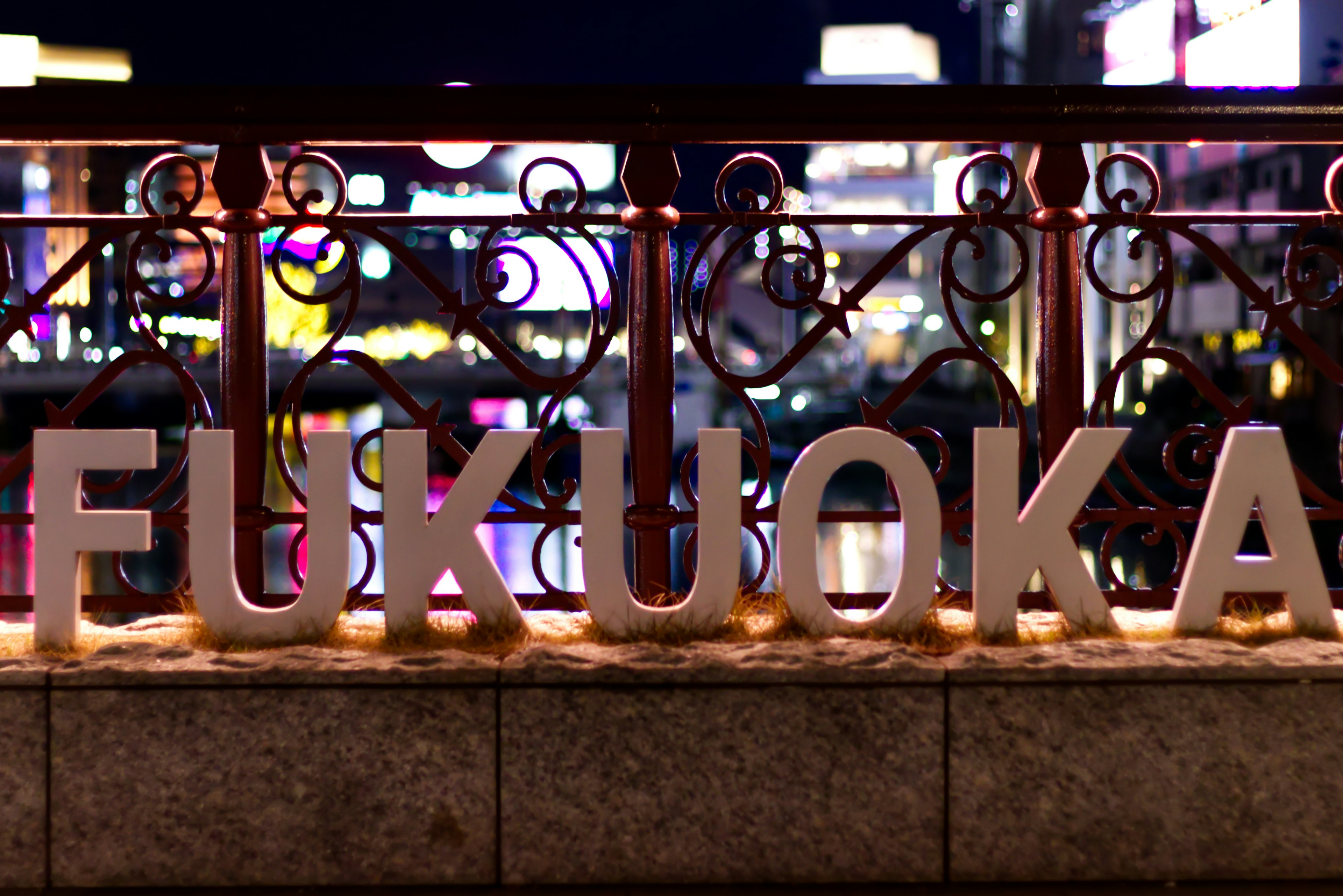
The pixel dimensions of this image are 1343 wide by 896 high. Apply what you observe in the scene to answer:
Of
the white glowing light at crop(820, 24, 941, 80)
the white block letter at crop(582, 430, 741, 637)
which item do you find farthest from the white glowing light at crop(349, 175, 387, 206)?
the white glowing light at crop(820, 24, 941, 80)

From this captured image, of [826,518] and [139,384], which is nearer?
[826,518]

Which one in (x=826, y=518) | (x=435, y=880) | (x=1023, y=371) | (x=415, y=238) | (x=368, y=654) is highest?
(x=415, y=238)

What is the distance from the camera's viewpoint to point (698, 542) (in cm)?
332

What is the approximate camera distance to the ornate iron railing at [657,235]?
3.54 metres

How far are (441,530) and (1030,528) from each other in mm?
1635

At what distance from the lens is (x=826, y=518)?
354 centimetres

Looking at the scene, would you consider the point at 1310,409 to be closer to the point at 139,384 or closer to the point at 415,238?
the point at 139,384

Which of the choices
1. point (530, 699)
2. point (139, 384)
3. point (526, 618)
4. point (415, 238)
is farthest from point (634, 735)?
point (415, 238)

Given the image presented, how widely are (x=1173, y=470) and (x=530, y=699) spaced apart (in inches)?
78.6

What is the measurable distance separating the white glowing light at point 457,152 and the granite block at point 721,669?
1.62 metres

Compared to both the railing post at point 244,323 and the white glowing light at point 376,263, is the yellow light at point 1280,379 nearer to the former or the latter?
the railing post at point 244,323

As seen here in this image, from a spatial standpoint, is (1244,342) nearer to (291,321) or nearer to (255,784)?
(255,784)

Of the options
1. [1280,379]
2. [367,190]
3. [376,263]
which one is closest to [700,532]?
[1280,379]

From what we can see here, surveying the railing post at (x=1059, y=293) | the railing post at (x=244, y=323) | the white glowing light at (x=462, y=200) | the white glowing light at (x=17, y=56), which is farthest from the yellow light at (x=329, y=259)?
the white glowing light at (x=462, y=200)
